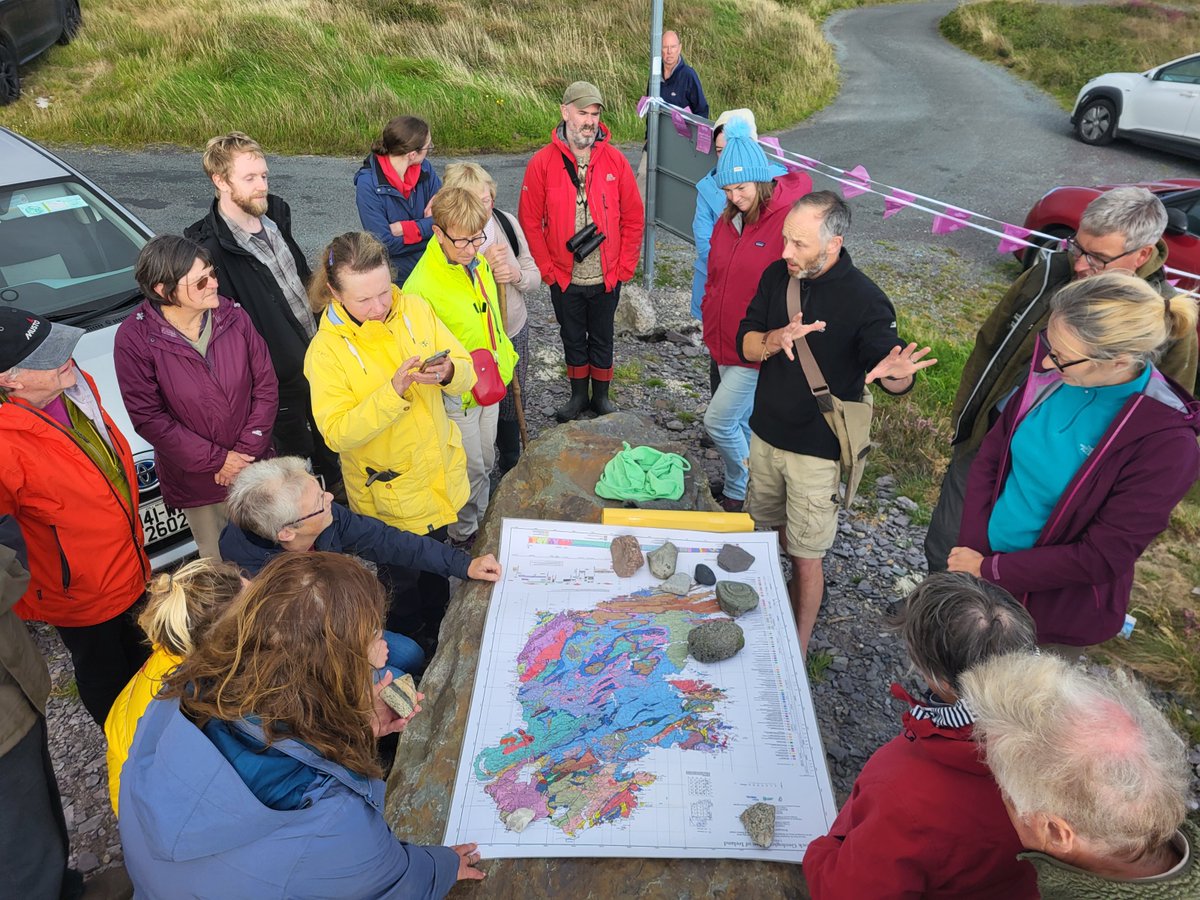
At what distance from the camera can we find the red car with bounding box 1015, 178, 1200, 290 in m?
5.97

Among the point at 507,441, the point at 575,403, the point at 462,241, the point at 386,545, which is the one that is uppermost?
the point at 462,241

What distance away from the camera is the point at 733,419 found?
388cm

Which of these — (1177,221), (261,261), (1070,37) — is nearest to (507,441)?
(261,261)

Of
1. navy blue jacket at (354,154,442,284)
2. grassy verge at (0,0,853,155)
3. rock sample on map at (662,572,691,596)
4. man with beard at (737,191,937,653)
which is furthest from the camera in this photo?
grassy verge at (0,0,853,155)

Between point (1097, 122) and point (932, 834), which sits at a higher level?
point (932, 834)

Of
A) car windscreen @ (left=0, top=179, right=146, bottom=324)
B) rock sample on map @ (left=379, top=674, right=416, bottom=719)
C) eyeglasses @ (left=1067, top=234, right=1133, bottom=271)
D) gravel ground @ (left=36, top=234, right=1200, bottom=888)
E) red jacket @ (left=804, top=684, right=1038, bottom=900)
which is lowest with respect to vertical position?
gravel ground @ (left=36, top=234, right=1200, bottom=888)

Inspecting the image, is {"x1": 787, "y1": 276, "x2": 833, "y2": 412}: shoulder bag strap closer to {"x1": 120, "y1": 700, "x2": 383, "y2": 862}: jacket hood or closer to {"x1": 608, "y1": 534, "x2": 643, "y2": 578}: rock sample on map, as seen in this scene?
{"x1": 608, "y1": 534, "x2": 643, "y2": 578}: rock sample on map

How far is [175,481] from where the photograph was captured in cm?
318

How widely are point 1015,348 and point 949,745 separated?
6.55ft

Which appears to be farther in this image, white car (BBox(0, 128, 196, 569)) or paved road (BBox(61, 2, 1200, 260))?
paved road (BBox(61, 2, 1200, 260))

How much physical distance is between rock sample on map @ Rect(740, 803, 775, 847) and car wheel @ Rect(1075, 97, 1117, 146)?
1292cm

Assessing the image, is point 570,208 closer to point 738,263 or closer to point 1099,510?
point 738,263

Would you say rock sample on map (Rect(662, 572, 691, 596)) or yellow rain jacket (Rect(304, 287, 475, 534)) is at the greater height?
yellow rain jacket (Rect(304, 287, 475, 534))

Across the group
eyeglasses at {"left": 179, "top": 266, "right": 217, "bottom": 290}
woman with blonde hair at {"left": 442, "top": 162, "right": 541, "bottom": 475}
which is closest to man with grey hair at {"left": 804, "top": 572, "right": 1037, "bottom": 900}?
woman with blonde hair at {"left": 442, "top": 162, "right": 541, "bottom": 475}
